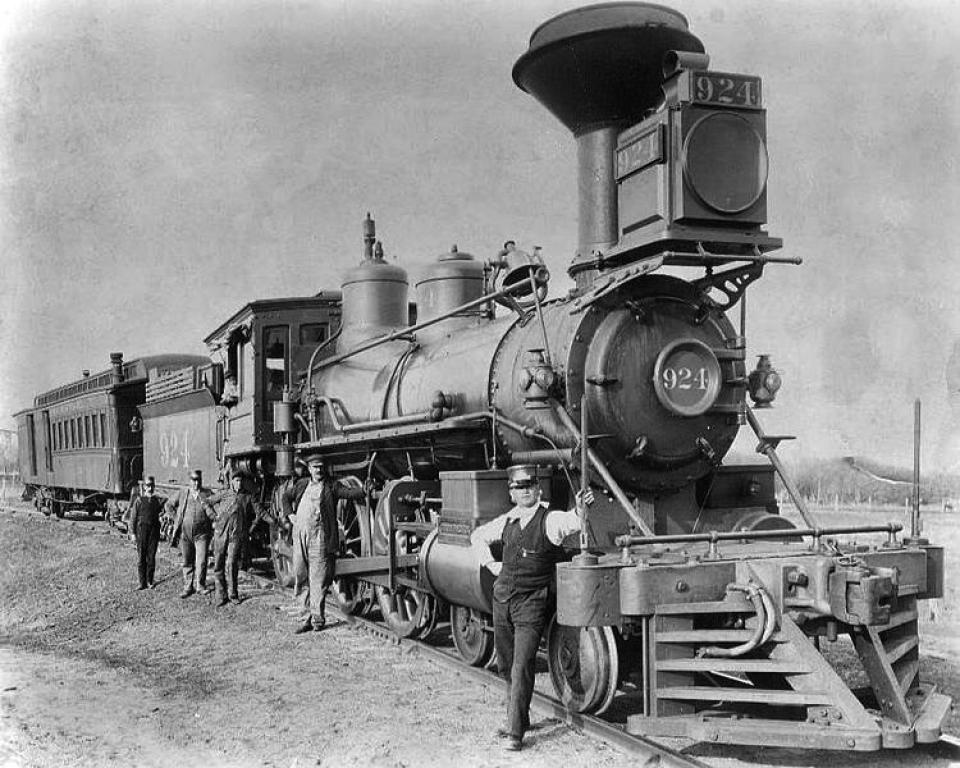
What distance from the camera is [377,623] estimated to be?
320 inches

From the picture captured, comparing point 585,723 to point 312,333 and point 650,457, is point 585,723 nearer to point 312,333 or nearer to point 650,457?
point 650,457

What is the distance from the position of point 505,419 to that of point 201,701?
2584mm

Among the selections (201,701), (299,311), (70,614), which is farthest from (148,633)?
(299,311)

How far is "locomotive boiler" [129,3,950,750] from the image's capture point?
452cm

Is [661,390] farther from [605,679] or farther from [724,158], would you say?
[605,679]

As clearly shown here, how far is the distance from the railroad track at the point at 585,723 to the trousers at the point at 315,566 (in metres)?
1.06

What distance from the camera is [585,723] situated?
16.3 ft

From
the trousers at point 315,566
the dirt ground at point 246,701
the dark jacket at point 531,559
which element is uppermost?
the dark jacket at point 531,559

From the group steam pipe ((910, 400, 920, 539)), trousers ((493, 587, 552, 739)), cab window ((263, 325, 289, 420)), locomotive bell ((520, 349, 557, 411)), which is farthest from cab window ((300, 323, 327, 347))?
steam pipe ((910, 400, 920, 539))

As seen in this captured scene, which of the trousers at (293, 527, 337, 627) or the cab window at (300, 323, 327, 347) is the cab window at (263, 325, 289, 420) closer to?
the cab window at (300, 323, 327, 347)

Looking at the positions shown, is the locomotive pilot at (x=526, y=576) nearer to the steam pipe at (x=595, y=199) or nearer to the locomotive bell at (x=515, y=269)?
the steam pipe at (x=595, y=199)

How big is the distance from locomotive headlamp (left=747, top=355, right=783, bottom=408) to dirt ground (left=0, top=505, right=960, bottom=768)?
2.19 metres

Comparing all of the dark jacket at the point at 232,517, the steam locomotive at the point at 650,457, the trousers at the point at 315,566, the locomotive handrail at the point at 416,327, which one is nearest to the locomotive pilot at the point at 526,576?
the steam locomotive at the point at 650,457

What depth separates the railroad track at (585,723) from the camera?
449 centimetres
